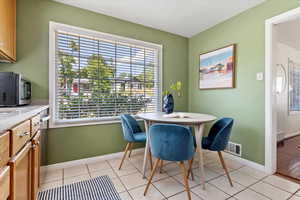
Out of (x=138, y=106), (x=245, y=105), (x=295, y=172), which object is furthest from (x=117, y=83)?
(x=295, y=172)

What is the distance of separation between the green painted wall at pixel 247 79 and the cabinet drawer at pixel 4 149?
8.92 feet

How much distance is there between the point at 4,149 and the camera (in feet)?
2.16

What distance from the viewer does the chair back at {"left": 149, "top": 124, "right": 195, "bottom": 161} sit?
1399 millimetres

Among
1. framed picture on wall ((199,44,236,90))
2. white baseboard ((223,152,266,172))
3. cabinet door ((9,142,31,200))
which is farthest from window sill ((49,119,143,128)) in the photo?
white baseboard ((223,152,266,172))

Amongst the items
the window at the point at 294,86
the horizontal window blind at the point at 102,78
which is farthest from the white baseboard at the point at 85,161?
the window at the point at 294,86

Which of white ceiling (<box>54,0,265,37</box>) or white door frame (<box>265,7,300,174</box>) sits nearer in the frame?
white door frame (<box>265,7,300,174</box>)

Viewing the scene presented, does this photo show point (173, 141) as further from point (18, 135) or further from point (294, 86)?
point (294, 86)

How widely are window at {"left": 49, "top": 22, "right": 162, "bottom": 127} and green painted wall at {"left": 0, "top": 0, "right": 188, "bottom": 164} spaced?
107 millimetres

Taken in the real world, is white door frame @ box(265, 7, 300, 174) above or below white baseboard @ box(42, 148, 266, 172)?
above

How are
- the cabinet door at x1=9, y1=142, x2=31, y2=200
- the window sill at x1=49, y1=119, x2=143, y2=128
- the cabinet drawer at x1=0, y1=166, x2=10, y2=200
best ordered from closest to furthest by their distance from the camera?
the cabinet drawer at x1=0, y1=166, x2=10, y2=200
the cabinet door at x1=9, y1=142, x2=31, y2=200
the window sill at x1=49, y1=119, x2=143, y2=128

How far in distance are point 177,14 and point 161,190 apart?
104 inches

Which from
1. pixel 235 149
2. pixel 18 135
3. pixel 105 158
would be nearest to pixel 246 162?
pixel 235 149

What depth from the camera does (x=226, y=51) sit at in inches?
100.0

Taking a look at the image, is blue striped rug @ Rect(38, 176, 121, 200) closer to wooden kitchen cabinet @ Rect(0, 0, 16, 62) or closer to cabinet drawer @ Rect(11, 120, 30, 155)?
cabinet drawer @ Rect(11, 120, 30, 155)
